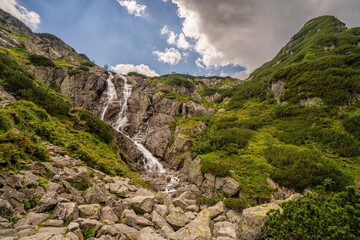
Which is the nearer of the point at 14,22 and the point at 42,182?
the point at 42,182

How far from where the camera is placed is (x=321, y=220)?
3.56 meters

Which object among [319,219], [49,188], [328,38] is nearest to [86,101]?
[49,188]

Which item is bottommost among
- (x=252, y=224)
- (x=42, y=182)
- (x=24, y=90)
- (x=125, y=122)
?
(x=42, y=182)

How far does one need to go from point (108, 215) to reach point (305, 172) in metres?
18.9

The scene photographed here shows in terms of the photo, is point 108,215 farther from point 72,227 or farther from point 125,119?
point 125,119

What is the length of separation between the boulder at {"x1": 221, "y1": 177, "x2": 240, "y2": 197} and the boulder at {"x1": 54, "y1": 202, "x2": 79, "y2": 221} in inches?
625

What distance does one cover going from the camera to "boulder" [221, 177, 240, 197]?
16266 millimetres

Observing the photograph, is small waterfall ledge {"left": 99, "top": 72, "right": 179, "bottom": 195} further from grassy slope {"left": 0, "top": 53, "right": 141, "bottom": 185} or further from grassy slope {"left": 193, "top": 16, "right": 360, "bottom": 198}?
grassy slope {"left": 0, "top": 53, "right": 141, "bottom": 185}

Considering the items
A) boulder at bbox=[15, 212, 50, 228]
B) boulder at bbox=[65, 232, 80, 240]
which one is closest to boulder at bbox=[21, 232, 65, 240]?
boulder at bbox=[65, 232, 80, 240]

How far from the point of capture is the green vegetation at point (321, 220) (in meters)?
3.20

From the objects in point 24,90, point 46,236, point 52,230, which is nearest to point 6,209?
point 52,230

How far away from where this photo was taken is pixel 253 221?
17.6 feet

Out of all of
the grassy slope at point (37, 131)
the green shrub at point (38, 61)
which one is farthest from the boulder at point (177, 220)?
the green shrub at point (38, 61)

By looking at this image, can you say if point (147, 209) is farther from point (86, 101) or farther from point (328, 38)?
point (328, 38)
